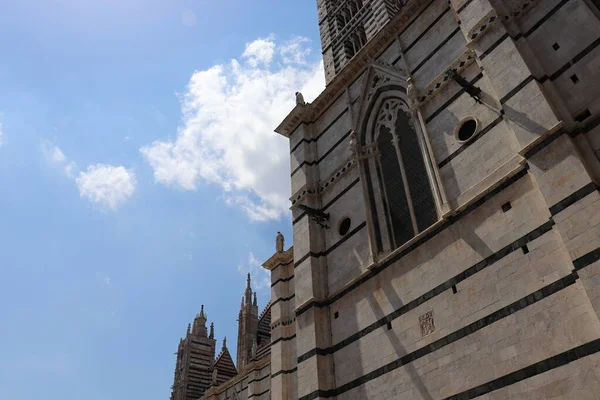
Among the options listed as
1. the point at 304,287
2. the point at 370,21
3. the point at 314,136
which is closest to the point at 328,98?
the point at 314,136

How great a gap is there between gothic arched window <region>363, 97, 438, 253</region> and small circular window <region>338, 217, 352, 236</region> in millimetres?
1000

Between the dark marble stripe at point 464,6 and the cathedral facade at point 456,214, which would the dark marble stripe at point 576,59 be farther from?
the dark marble stripe at point 464,6

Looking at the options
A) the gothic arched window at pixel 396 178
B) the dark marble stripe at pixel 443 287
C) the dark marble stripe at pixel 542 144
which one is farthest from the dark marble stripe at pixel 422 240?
the dark marble stripe at pixel 443 287

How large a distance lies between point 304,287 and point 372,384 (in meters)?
3.68

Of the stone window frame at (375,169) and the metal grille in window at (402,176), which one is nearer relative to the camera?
the stone window frame at (375,169)

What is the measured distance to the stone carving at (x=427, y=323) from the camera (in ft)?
33.4

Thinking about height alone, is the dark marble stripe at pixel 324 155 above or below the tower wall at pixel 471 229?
above

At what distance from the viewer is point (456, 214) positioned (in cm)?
1062

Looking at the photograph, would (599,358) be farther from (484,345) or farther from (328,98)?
(328,98)

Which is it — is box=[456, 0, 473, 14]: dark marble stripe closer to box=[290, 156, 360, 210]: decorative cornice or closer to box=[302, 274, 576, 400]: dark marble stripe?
box=[290, 156, 360, 210]: decorative cornice

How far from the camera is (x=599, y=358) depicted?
727 cm

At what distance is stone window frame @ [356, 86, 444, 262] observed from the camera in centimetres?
1180

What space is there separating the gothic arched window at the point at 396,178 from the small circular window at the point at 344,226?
100 cm

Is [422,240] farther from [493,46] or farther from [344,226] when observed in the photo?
[493,46]
